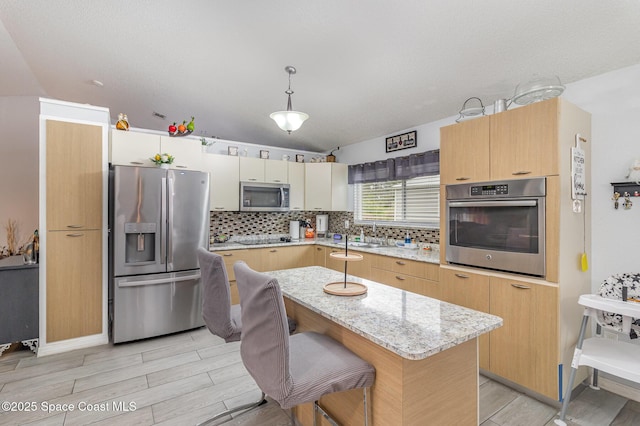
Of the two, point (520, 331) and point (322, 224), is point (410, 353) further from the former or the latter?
point (322, 224)

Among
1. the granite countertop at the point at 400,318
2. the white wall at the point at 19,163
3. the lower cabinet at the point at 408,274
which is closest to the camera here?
the granite countertop at the point at 400,318

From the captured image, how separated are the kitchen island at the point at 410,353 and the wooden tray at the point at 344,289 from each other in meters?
0.03

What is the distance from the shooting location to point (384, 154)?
14.3 feet

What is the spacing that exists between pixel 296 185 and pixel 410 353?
12.8ft

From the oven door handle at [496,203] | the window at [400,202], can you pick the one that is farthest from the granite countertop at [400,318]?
the window at [400,202]

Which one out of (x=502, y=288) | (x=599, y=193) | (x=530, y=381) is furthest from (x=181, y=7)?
(x=530, y=381)

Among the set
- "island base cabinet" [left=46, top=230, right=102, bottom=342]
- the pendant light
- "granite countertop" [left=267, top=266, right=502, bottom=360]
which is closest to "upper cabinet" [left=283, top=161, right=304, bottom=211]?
the pendant light

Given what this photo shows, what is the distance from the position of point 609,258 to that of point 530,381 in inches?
45.6

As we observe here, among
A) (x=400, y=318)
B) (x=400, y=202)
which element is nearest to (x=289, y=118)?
(x=400, y=318)

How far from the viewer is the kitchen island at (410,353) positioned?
1148 mm

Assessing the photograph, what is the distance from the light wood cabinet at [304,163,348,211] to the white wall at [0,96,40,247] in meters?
3.67

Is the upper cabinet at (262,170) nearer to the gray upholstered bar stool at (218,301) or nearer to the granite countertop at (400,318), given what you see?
the gray upholstered bar stool at (218,301)

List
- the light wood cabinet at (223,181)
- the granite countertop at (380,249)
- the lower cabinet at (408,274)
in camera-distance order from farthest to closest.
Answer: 1. the light wood cabinet at (223,181)
2. the granite countertop at (380,249)
3. the lower cabinet at (408,274)

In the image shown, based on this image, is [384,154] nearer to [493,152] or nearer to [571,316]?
[493,152]
